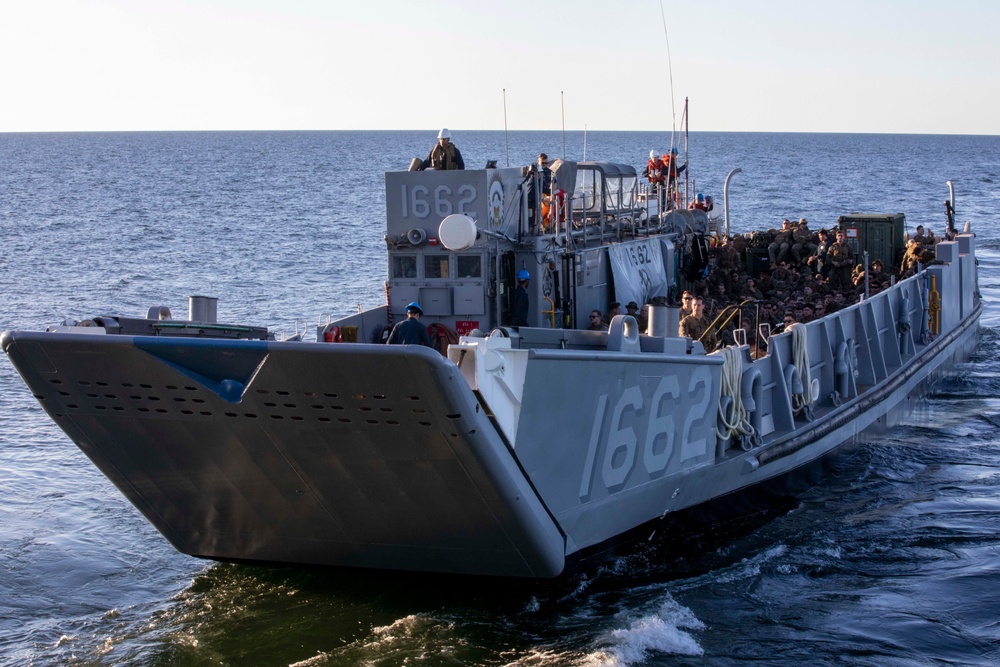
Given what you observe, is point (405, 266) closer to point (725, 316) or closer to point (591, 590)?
point (591, 590)

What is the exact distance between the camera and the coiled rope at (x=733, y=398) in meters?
11.5

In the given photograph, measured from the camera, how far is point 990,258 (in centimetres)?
3716

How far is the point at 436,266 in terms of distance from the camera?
11688 mm

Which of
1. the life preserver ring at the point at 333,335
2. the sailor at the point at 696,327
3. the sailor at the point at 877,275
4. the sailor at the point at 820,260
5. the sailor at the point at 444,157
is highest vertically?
the sailor at the point at 444,157

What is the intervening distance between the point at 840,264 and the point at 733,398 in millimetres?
7858

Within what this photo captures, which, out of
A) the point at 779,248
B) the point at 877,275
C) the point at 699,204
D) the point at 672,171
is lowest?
the point at 877,275

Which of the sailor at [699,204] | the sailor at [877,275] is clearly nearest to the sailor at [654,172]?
the sailor at [699,204]

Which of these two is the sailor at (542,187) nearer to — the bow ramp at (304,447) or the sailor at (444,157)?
the sailor at (444,157)

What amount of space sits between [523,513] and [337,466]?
1.39m

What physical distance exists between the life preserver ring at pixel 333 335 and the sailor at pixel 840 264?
32.7 feet

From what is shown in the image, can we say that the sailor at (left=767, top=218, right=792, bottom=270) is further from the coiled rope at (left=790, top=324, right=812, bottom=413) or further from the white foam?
the white foam

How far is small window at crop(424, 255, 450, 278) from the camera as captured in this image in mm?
11664

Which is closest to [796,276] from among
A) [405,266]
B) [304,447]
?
[405,266]

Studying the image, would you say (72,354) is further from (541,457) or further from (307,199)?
(307,199)
